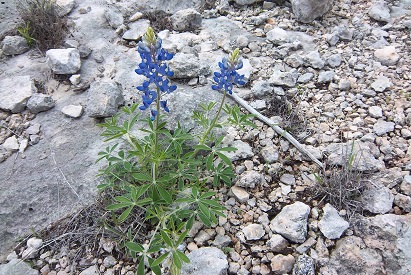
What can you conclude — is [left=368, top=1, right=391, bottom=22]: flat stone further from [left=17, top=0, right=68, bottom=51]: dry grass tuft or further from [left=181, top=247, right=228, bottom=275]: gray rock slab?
[left=17, top=0, right=68, bottom=51]: dry grass tuft

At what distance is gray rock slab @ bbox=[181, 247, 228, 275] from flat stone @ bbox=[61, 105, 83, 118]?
1.55 meters

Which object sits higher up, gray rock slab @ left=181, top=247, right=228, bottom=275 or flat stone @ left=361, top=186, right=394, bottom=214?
flat stone @ left=361, top=186, right=394, bottom=214

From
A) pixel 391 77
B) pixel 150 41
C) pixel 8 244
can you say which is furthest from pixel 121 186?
pixel 391 77

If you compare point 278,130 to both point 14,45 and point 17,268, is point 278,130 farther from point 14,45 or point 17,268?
point 14,45

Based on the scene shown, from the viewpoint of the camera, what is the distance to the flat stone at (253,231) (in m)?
2.34

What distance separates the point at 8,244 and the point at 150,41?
5.21ft

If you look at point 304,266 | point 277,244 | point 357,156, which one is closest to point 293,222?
point 277,244

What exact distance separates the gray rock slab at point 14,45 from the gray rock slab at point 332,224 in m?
3.11

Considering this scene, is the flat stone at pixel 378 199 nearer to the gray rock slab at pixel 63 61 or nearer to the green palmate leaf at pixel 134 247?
the green palmate leaf at pixel 134 247

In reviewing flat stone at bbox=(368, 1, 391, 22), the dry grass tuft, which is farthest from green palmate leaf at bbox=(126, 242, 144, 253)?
flat stone at bbox=(368, 1, 391, 22)

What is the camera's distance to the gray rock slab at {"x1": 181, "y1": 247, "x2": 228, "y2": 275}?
7.02ft

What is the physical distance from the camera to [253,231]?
2.36m

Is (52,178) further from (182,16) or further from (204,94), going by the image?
A: (182,16)

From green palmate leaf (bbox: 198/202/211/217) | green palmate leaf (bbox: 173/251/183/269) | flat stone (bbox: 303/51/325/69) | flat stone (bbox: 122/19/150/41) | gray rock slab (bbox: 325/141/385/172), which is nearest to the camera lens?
green palmate leaf (bbox: 173/251/183/269)
